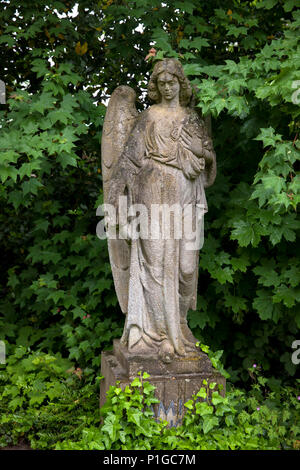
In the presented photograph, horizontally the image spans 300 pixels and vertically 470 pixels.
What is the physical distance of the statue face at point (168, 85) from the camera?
3957mm

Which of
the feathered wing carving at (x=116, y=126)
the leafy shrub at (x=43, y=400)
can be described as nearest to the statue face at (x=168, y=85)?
the feathered wing carving at (x=116, y=126)

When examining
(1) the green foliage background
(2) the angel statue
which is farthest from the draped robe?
(1) the green foliage background

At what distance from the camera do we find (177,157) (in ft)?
13.1

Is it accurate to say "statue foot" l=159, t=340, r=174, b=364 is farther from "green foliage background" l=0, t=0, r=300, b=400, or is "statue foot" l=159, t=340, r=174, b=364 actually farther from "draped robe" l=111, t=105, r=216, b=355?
"green foliage background" l=0, t=0, r=300, b=400

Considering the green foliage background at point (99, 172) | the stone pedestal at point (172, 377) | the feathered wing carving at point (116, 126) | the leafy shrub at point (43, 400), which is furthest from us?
the leafy shrub at point (43, 400)

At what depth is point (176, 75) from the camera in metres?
3.98

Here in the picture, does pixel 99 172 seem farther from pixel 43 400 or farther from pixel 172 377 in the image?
pixel 172 377

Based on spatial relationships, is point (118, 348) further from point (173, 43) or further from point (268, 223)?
point (173, 43)

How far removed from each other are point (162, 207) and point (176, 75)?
99cm

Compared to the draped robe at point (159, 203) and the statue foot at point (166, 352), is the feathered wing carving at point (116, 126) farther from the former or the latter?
the statue foot at point (166, 352)

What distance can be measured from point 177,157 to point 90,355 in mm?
2582

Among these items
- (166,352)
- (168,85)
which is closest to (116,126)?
(168,85)
